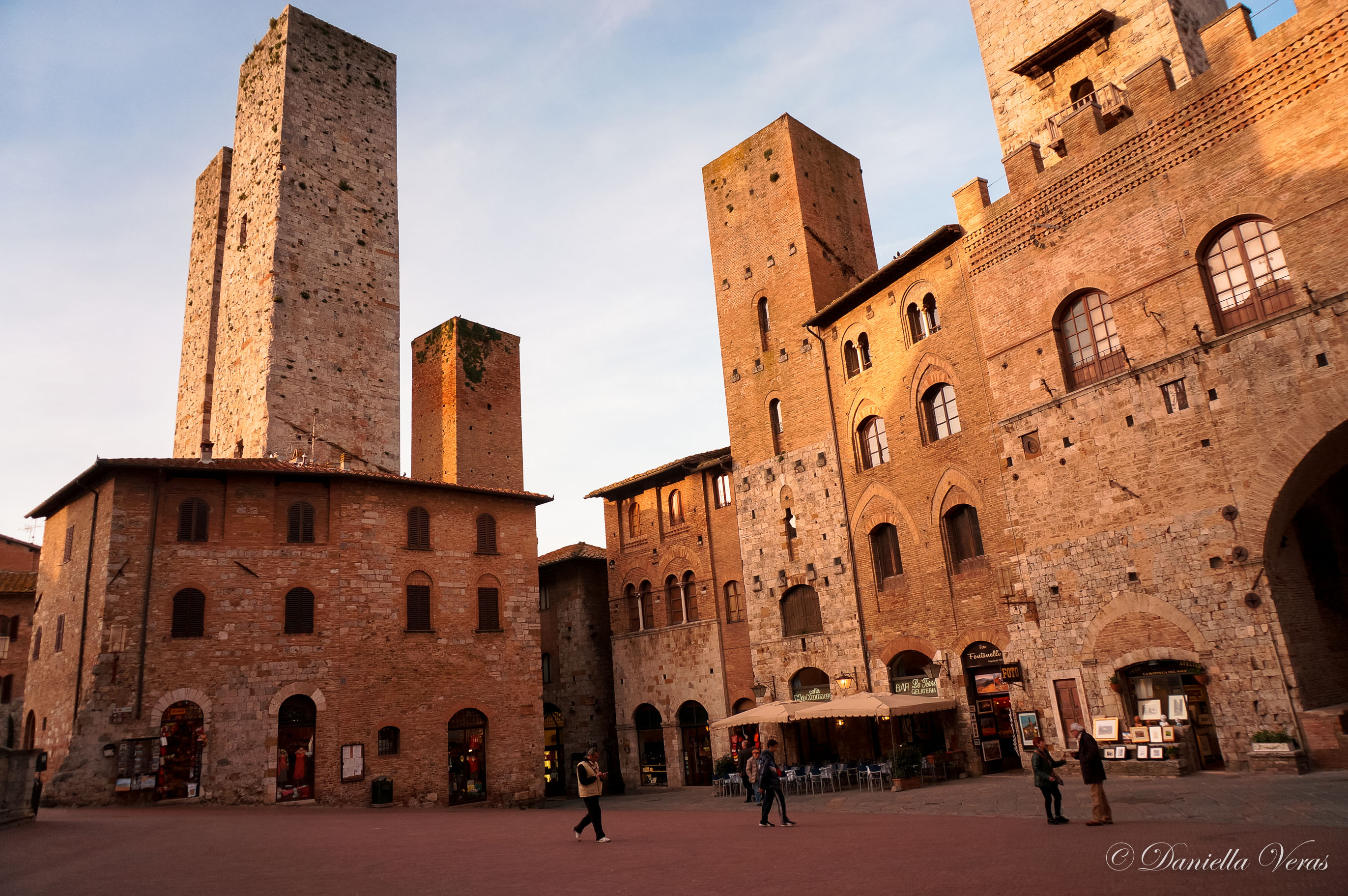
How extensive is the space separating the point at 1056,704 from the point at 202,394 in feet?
94.9

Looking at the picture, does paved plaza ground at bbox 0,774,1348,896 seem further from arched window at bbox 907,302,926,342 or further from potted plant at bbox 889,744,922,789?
arched window at bbox 907,302,926,342

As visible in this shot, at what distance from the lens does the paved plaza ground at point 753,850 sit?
821cm

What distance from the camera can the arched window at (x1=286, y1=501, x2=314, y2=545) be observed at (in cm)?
2312

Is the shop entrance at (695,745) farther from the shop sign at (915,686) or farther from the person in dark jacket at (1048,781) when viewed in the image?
the person in dark jacket at (1048,781)

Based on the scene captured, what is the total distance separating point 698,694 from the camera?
27.1 metres

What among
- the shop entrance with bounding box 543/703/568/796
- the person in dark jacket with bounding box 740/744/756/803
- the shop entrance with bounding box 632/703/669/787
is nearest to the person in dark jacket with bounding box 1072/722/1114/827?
the person in dark jacket with bounding box 740/744/756/803

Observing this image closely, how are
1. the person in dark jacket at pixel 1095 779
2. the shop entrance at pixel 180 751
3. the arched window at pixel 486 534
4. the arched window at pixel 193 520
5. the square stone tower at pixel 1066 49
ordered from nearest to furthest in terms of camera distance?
the person in dark jacket at pixel 1095 779
the square stone tower at pixel 1066 49
the shop entrance at pixel 180 751
the arched window at pixel 193 520
the arched window at pixel 486 534

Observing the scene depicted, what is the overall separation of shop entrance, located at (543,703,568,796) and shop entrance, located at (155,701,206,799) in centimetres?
1223

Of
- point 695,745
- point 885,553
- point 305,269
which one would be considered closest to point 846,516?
point 885,553

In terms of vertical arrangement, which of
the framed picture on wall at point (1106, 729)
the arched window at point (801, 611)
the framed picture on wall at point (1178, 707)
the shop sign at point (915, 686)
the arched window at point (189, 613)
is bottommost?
the framed picture on wall at point (1106, 729)

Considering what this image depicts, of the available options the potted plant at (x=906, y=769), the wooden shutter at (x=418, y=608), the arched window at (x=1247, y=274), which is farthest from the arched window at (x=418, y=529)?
the arched window at (x=1247, y=274)

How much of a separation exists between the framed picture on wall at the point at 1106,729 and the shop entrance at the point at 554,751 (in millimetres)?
19142

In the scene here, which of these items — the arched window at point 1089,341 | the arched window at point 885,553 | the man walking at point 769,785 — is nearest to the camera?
the man walking at point 769,785


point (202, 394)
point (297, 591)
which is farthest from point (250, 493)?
point (202, 394)
